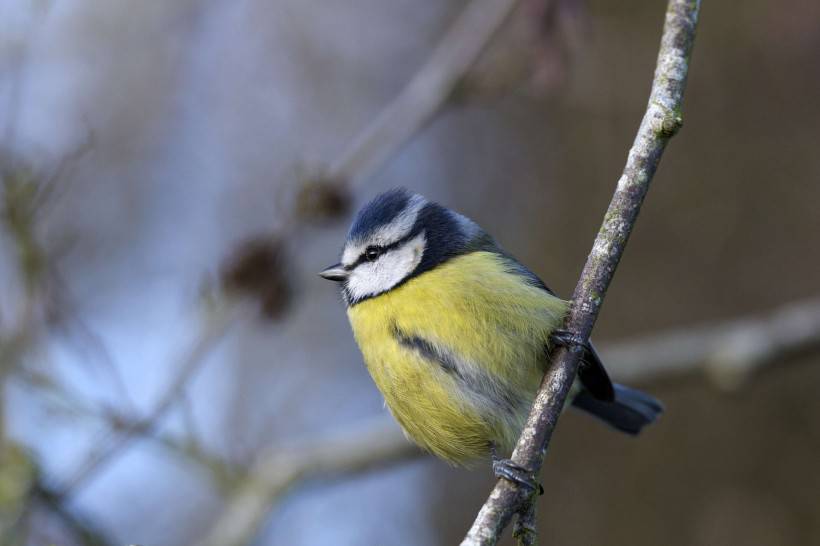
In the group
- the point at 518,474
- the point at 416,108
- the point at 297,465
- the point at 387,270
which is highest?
the point at 416,108

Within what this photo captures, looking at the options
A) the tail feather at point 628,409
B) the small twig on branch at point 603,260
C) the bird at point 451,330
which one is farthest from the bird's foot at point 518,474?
the tail feather at point 628,409

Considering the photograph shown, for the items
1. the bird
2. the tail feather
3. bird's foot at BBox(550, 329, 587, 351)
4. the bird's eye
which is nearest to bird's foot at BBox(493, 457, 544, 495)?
bird's foot at BBox(550, 329, 587, 351)

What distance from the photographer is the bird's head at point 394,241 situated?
2.78 metres

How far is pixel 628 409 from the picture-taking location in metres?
3.23

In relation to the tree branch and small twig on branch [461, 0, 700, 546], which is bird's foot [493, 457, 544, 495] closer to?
small twig on branch [461, 0, 700, 546]

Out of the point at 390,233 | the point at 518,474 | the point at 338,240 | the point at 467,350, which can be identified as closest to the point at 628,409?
the point at 467,350

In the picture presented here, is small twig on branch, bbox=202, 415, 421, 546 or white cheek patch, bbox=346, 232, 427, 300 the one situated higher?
white cheek patch, bbox=346, 232, 427, 300

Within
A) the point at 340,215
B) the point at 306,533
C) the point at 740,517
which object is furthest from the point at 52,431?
the point at 740,517

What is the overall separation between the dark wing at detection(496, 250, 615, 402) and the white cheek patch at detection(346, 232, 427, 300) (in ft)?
0.93

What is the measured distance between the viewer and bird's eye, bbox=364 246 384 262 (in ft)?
9.40

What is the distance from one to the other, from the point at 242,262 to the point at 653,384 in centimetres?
204

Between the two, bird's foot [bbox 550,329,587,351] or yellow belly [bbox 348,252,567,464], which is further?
yellow belly [bbox 348,252,567,464]

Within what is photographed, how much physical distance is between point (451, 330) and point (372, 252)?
50 cm

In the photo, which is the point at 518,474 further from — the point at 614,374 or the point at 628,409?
the point at 614,374
